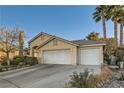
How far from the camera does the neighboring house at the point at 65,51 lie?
62.1ft

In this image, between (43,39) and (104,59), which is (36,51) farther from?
(104,59)

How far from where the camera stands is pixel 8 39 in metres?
18.8

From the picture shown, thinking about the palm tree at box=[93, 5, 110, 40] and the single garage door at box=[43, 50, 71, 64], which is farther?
the palm tree at box=[93, 5, 110, 40]

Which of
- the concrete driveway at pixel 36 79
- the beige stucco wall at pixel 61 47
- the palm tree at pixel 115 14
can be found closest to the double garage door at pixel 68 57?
the beige stucco wall at pixel 61 47

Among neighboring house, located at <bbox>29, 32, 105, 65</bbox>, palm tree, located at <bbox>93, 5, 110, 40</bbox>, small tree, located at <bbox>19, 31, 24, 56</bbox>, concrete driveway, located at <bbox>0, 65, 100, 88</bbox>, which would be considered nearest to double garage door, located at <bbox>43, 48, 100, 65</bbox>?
neighboring house, located at <bbox>29, 32, 105, 65</bbox>

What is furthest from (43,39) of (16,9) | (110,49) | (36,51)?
Result: (110,49)

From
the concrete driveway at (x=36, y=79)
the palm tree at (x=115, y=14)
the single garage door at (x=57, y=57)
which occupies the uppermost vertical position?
the palm tree at (x=115, y=14)

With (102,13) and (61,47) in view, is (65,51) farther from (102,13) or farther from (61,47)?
(102,13)

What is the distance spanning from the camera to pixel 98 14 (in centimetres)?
2417

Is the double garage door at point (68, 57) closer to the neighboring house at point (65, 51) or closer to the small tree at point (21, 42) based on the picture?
the neighboring house at point (65, 51)

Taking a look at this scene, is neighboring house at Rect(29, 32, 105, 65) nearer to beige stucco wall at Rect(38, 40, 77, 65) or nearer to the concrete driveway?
beige stucco wall at Rect(38, 40, 77, 65)

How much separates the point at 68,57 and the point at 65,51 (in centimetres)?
65

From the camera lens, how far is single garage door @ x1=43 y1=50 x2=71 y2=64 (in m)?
19.3

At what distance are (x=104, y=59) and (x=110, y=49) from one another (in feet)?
6.92
